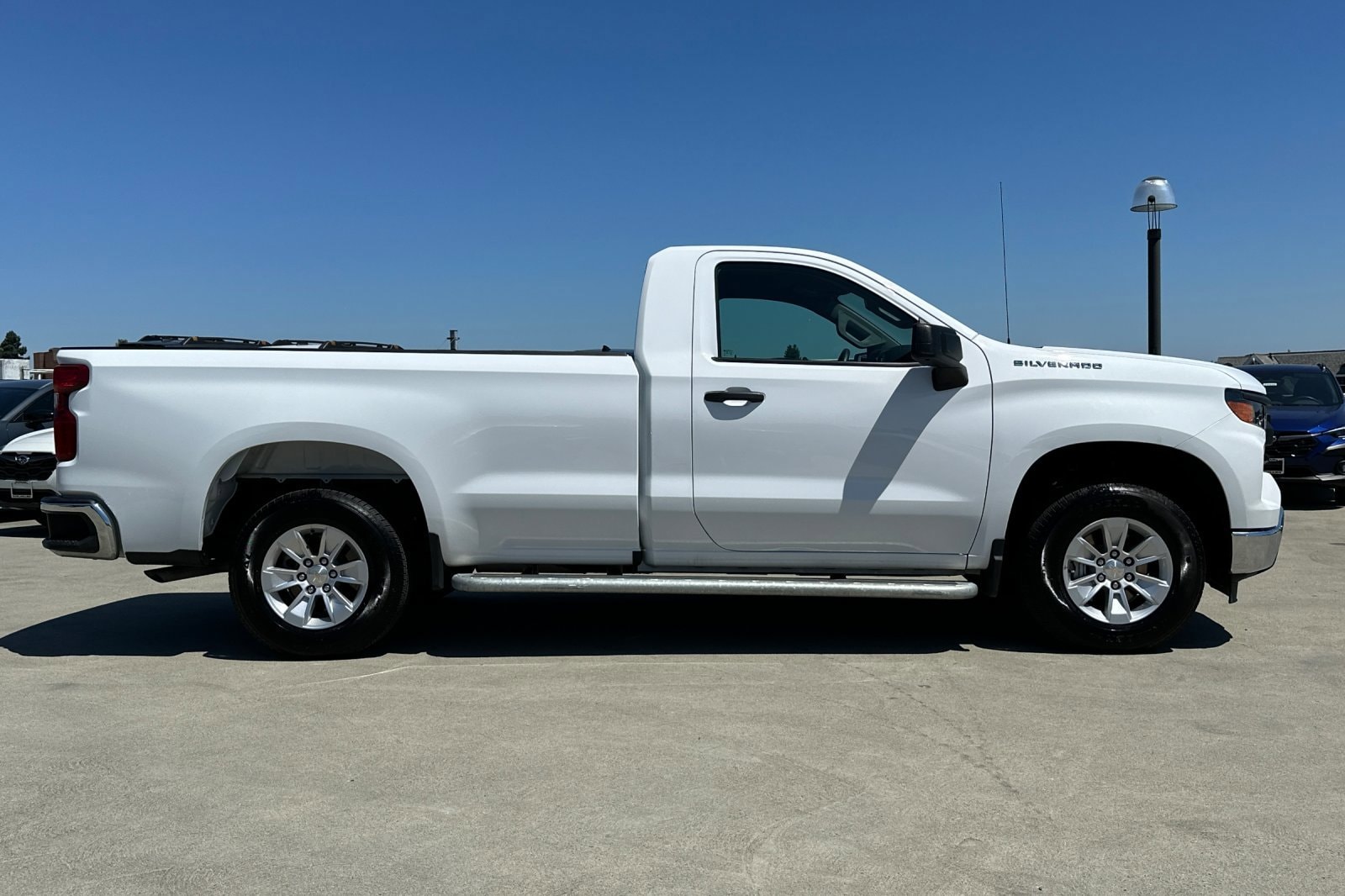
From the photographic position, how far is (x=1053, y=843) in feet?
11.4

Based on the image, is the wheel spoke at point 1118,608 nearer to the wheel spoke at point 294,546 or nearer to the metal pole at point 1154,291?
the wheel spoke at point 294,546

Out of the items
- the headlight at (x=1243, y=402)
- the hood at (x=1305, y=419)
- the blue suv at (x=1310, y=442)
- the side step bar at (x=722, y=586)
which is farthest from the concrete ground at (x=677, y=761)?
the hood at (x=1305, y=419)

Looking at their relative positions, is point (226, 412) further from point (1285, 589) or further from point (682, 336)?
point (1285, 589)

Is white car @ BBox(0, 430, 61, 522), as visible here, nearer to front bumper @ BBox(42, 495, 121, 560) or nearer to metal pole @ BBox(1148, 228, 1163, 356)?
front bumper @ BBox(42, 495, 121, 560)

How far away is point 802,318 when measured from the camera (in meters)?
6.02

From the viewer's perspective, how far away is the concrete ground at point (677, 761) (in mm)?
3326

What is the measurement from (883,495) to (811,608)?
1.68 meters

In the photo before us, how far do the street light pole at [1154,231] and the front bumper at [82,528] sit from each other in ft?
39.8

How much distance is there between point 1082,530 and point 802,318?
1.76 meters

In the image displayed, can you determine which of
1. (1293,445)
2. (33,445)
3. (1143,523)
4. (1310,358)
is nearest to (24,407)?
(33,445)

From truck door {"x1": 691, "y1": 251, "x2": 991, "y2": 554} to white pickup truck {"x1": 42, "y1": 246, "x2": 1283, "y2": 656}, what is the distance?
1cm

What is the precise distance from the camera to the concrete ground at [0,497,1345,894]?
3.33 metres

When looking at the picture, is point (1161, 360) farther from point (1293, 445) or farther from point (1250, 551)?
point (1293, 445)

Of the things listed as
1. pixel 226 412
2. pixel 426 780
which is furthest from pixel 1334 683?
pixel 226 412
